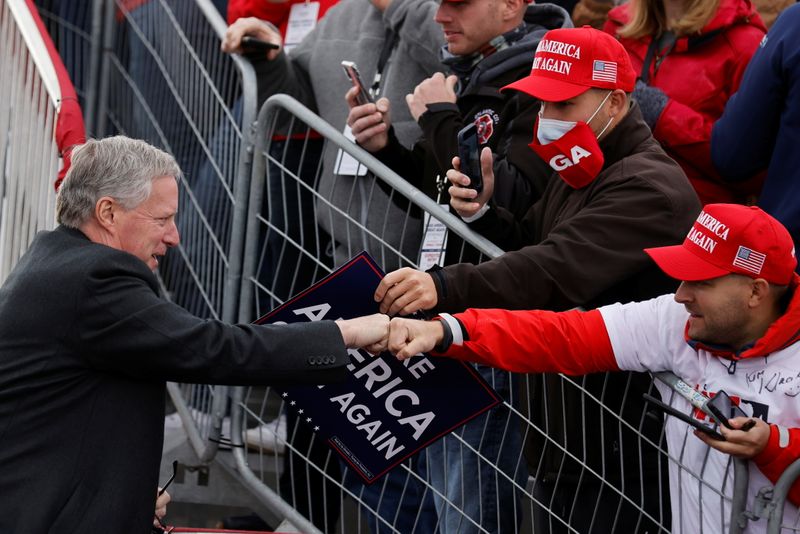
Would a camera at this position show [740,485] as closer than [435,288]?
Yes

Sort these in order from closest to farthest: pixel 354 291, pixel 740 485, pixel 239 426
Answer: pixel 740 485
pixel 354 291
pixel 239 426

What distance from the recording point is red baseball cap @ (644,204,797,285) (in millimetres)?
3484

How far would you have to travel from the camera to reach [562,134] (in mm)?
4090

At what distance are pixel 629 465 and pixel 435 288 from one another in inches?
32.3

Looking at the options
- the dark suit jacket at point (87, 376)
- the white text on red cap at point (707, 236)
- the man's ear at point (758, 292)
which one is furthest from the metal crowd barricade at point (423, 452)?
the dark suit jacket at point (87, 376)

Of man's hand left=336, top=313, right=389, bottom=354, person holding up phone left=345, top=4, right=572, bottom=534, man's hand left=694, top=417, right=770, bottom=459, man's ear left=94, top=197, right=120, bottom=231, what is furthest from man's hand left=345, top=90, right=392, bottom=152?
man's hand left=694, top=417, right=770, bottom=459

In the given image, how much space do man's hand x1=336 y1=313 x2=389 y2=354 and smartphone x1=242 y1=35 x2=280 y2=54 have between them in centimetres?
204

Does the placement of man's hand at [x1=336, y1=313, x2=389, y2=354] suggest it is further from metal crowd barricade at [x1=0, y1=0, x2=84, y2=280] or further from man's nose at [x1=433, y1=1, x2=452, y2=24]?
metal crowd barricade at [x1=0, y1=0, x2=84, y2=280]

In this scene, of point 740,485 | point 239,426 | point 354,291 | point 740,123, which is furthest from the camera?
point 239,426

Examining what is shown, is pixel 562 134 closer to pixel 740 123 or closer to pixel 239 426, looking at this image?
pixel 740 123

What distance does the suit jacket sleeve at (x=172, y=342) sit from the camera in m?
3.32

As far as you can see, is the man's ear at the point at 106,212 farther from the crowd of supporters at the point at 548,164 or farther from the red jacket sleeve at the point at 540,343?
the red jacket sleeve at the point at 540,343

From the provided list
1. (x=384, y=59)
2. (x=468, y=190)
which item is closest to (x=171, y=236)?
(x=468, y=190)

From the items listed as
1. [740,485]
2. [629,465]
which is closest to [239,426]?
[629,465]
